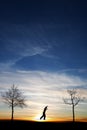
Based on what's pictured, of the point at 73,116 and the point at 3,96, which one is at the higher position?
the point at 3,96

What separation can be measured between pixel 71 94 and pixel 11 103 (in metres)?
16.1

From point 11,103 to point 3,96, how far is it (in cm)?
290

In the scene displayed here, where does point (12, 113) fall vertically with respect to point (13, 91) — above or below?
below

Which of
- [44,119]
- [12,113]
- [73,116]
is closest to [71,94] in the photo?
[73,116]

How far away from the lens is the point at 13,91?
58.2 metres
